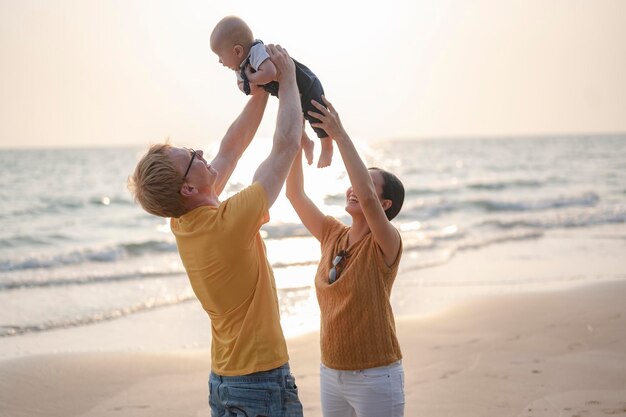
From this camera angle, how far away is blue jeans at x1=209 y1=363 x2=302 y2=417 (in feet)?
9.78

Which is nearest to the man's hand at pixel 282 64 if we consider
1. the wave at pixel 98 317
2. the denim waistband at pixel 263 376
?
the denim waistband at pixel 263 376

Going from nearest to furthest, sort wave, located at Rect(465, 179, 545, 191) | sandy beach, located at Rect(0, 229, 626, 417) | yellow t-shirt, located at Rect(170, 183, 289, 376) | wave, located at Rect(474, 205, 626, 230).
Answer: yellow t-shirt, located at Rect(170, 183, 289, 376), sandy beach, located at Rect(0, 229, 626, 417), wave, located at Rect(474, 205, 626, 230), wave, located at Rect(465, 179, 545, 191)

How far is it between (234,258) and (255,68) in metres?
1.04

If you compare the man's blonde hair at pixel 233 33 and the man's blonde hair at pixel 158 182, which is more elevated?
the man's blonde hair at pixel 233 33

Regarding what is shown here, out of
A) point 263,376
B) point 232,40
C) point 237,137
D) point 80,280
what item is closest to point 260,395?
point 263,376

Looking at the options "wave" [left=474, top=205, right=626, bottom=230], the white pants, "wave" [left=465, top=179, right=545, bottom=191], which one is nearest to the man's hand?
the white pants

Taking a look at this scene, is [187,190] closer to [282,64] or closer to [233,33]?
[282,64]

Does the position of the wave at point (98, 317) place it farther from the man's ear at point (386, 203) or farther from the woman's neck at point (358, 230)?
the man's ear at point (386, 203)

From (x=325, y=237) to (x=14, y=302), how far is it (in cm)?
777

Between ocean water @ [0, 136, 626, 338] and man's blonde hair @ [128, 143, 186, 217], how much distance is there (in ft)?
0.55

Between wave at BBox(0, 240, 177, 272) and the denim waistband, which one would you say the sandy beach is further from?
wave at BBox(0, 240, 177, 272)

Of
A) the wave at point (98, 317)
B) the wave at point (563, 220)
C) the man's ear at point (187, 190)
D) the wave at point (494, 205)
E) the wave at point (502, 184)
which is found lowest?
the man's ear at point (187, 190)

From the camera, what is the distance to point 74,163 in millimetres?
49844

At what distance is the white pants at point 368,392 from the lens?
3342mm
